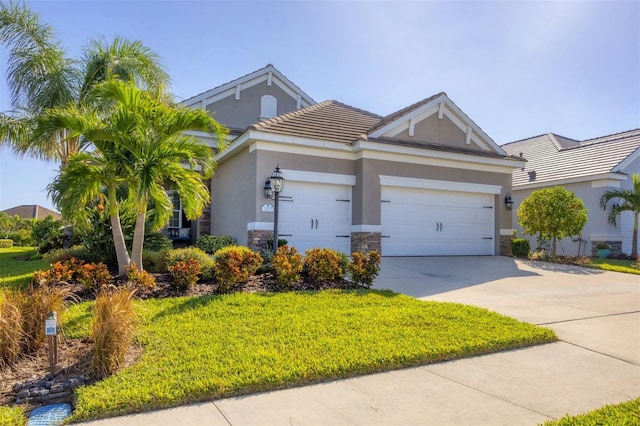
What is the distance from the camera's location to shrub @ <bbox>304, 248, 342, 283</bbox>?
8125mm

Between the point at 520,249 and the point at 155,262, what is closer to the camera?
the point at 155,262

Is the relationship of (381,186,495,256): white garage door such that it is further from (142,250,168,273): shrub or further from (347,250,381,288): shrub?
(142,250,168,273): shrub

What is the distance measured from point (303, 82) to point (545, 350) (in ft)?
54.2

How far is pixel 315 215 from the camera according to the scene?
1210 cm

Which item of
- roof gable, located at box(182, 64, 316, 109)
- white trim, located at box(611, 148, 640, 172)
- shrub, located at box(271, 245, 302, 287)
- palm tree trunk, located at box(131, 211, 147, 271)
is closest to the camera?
palm tree trunk, located at box(131, 211, 147, 271)

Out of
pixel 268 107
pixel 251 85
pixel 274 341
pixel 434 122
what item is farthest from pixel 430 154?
pixel 274 341

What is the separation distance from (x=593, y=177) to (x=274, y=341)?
676 inches

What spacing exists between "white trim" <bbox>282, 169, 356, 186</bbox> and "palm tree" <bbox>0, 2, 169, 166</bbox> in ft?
20.3

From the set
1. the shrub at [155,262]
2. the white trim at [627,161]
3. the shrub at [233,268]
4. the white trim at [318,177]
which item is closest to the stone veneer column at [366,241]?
the white trim at [318,177]

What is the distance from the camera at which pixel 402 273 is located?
10.3 metres

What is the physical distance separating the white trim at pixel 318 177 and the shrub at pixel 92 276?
5.77m

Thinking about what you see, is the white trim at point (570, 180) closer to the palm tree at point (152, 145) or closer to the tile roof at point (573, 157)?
the tile roof at point (573, 157)

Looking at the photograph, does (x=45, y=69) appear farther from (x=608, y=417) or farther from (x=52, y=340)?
(x=608, y=417)

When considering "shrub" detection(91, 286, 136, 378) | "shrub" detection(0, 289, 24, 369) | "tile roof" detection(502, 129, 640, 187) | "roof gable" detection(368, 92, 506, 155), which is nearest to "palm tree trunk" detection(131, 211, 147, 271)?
"shrub" detection(0, 289, 24, 369)
